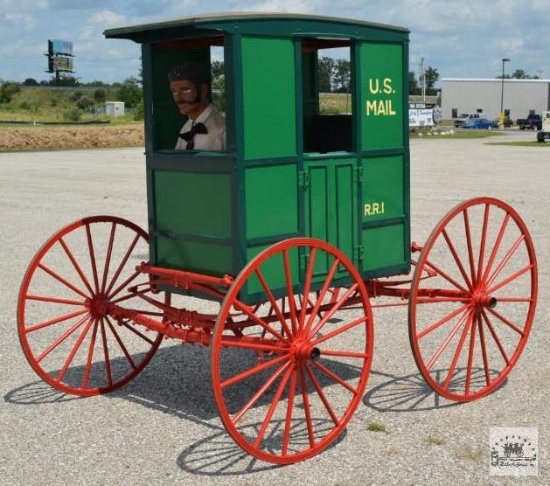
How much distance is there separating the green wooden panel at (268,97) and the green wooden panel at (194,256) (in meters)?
0.63

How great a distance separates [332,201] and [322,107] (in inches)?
50.4

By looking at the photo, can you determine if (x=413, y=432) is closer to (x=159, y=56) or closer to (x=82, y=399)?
(x=82, y=399)

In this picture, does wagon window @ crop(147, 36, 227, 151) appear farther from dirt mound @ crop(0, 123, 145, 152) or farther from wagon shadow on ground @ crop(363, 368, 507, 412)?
dirt mound @ crop(0, 123, 145, 152)

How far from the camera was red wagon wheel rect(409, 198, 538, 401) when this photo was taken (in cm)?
575

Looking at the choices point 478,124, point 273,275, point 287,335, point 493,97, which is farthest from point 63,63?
point 287,335

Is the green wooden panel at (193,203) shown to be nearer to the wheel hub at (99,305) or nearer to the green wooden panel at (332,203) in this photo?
the green wooden panel at (332,203)

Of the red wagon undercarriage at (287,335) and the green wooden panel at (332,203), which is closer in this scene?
the red wagon undercarriage at (287,335)

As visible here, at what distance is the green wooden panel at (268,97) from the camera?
5.30m

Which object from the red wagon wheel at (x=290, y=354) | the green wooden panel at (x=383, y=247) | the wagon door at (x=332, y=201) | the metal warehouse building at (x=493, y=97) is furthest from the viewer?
the metal warehouse building at (x=493, y=97)

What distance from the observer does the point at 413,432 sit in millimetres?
5469

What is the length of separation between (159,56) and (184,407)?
229cm

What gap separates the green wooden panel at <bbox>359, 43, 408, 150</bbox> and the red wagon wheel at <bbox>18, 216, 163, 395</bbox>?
5.62 ft

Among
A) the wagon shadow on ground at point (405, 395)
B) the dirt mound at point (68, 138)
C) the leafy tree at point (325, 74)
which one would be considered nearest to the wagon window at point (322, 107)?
the leafy tree at point (325, 74)

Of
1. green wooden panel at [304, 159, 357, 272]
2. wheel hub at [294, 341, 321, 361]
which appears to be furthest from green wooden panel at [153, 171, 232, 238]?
wheel hub at [294, 341, 321, 361]
